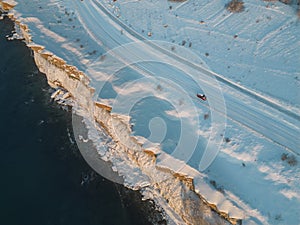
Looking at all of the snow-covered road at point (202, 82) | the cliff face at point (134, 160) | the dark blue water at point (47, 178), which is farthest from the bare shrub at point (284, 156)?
the dark blue water at point (47, 178)

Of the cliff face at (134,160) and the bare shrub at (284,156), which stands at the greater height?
the bare shrub at (284,156)

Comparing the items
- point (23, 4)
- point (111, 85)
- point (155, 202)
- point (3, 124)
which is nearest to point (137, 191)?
point (155, 202)

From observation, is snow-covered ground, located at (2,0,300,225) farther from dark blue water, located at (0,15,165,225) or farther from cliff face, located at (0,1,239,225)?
dark blue water, located at (0,15,165,225)

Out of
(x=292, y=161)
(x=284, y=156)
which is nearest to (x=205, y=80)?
(x=284, y=156)

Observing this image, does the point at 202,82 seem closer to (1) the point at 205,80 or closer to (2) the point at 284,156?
(1) the point at 205,80

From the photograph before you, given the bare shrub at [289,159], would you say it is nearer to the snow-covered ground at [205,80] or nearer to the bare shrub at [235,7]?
the snow-covered ground at [205,80]

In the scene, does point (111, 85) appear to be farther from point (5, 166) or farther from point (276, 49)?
point (276, 49)

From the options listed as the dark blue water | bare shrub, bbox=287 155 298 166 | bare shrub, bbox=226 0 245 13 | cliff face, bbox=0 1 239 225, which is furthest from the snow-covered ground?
the dark blue water

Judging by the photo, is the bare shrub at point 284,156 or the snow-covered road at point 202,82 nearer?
the bare shrub at point 284,156
